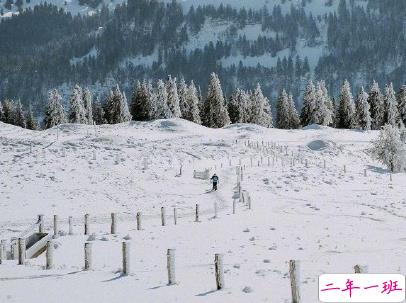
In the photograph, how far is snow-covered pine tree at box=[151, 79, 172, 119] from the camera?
99562mm

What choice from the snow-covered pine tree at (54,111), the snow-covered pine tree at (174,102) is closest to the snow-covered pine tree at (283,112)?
the snow-covered pine tree at (174,102)

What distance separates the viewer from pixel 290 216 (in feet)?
97.5

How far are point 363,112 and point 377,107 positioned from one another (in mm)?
6887

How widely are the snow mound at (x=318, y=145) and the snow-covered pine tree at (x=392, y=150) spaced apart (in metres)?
10.9

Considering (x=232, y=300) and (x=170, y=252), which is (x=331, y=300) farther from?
(x=170, y=252)

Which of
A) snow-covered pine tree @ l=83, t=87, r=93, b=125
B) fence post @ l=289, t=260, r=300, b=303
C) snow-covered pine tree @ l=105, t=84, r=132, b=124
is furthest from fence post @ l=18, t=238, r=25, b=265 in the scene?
snow-covered pine tree @ l=83, t=87, r=93, b=125

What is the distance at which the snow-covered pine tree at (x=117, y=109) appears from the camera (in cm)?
10750

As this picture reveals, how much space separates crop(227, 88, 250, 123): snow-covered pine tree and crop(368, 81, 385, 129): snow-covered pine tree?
23895 mm

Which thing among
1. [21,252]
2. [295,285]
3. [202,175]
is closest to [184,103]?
[202,175]

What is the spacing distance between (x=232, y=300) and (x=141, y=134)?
69.1 metres

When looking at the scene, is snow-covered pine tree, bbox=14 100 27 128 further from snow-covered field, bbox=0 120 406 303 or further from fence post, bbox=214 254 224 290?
fence post, bbox=214 254 224 290

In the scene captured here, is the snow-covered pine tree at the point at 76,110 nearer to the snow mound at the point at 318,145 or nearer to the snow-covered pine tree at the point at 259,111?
the snow-covered pine tree at the point at 259,111

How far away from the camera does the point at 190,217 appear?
3119cm

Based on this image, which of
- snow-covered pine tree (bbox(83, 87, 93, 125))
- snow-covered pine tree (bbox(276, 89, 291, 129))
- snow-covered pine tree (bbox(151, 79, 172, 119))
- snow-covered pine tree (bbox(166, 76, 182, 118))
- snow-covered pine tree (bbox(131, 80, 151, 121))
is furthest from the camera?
snow-covered pine tree (bbox(83, 87, 93, 125))
